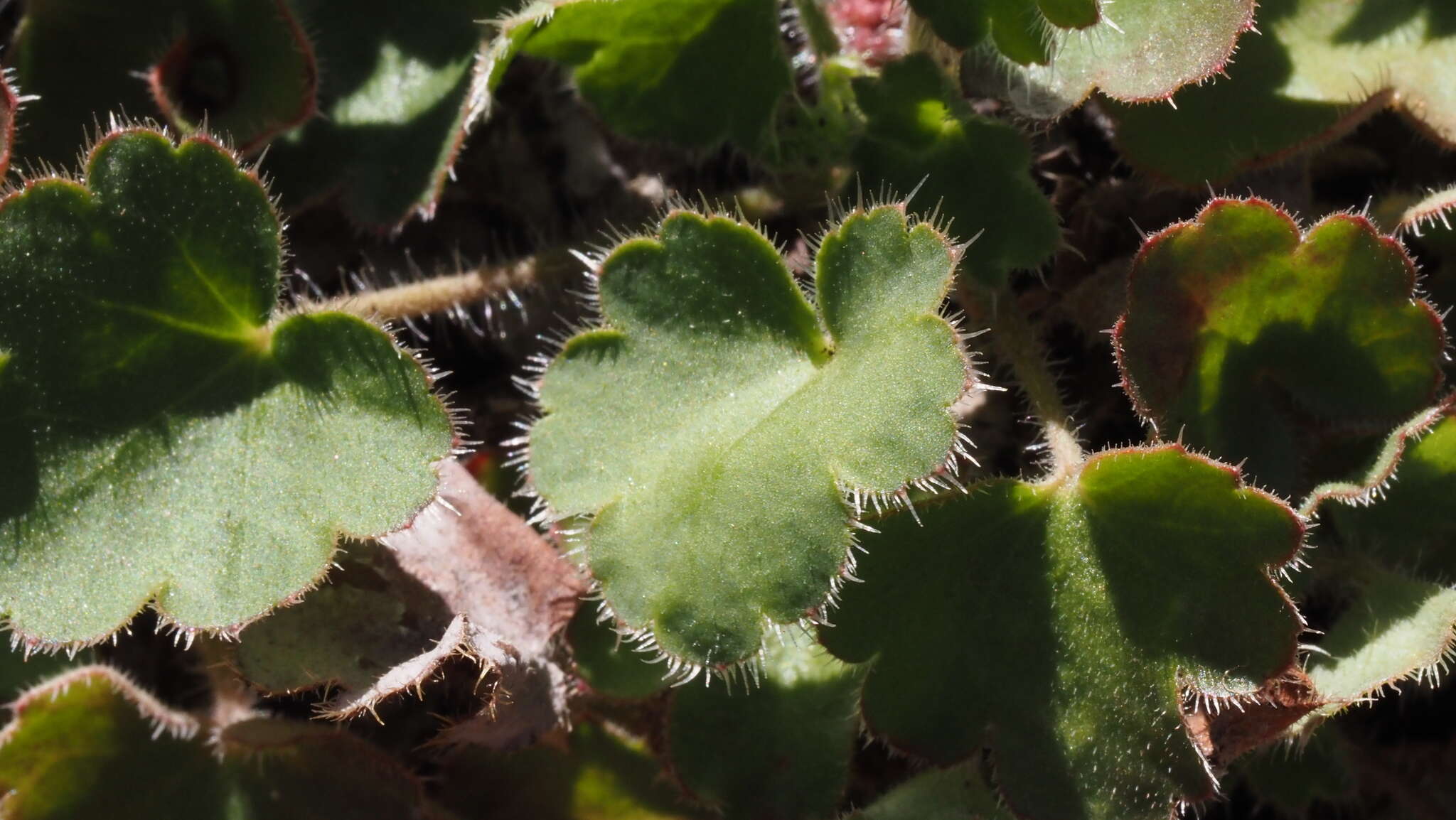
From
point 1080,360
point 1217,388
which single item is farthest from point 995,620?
point 1080,360

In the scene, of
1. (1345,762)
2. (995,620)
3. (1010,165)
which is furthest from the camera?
(1345,762)

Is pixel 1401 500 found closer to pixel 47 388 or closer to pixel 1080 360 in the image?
pixel 1080 360

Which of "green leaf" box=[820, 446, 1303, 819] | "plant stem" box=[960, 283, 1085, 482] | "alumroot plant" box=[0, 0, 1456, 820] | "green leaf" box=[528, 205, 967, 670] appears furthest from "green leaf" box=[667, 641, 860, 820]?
"plant stem" box=[960, 283, 1085, 482]

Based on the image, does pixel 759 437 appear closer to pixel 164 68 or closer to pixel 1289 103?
pixel 1289 103

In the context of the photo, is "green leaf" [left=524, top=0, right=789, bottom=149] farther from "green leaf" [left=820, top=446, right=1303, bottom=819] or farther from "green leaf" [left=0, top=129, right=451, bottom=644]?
"green leaf" [left=820, top=446, right=1303, bottom=819]

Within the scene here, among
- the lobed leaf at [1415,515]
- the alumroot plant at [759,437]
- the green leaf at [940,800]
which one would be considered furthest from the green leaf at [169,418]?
the lobed leaf at [1415,515]

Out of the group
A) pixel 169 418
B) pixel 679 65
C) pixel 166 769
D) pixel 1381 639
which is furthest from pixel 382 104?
pixel 1381 639
